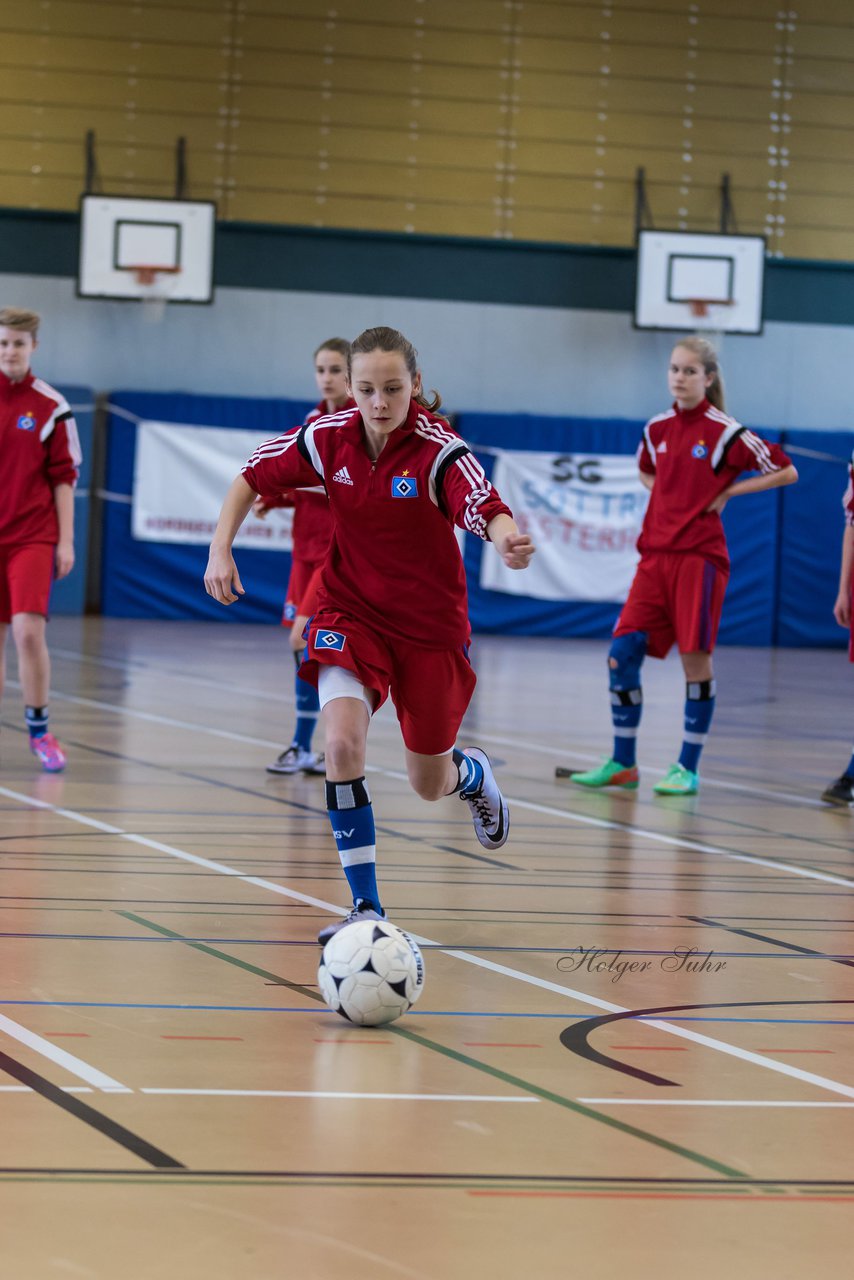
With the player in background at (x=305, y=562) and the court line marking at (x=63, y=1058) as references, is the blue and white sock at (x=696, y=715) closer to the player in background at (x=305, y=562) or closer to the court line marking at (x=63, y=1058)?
the player in background at (x=305, y=562)

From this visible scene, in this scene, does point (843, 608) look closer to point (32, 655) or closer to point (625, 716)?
point (625, 716)

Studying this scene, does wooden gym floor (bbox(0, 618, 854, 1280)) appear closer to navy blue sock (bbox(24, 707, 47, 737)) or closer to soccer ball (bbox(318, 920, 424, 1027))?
soccer ball (bbox(318, 920, 424, 1027))

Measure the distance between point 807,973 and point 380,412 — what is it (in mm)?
1841

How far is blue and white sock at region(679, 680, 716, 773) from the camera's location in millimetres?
7648

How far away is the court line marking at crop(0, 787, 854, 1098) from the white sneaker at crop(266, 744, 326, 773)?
1.48 m

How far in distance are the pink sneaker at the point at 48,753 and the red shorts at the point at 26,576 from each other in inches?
22.2

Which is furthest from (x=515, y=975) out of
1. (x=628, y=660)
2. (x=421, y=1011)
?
(x=628, y=660)

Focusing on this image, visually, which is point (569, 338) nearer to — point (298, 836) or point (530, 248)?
point (530, 248)

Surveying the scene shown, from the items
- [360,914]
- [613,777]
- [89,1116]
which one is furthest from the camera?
[613,777]

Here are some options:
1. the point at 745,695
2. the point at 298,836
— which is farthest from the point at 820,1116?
the point at 745,695

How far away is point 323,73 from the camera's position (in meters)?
18.2

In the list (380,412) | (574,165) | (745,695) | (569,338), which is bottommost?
(745,695)

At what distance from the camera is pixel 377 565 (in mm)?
4430

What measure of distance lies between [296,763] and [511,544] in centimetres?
403
